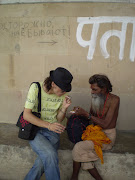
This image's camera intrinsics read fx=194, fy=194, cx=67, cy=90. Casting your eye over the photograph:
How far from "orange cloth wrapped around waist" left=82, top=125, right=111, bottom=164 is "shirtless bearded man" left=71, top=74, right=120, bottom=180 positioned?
56 mm

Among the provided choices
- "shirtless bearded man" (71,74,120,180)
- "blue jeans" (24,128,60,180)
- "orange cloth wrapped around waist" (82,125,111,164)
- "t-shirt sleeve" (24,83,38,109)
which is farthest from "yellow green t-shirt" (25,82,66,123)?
"orange cloth wrapped around waist" (82,125,111,164)

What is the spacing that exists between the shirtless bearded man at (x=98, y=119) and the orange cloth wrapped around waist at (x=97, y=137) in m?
0.06

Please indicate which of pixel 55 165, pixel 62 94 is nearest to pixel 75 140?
pixel 55 165

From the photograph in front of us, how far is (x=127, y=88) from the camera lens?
12.6ft

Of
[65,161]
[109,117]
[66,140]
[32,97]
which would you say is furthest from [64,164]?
[32,97]

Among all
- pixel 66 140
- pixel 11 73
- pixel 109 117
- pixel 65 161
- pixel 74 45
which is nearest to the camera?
pixel 109 117

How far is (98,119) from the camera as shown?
9.38 ft

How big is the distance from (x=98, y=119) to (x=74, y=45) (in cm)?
167

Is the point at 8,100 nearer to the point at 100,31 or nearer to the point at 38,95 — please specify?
the point at 38,95

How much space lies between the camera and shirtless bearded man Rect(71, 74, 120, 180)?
8.88ft

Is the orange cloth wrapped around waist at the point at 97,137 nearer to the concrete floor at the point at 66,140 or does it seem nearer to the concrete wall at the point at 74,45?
the concrete floor at the point at 66,140

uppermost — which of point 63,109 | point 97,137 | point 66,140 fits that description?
point 63,109

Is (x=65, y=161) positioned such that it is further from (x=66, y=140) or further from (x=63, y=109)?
(x=63, y=109)

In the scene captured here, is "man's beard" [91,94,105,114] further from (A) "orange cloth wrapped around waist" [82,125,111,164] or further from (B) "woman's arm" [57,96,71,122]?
(B) "woman's arm" [57,96,71,122]
